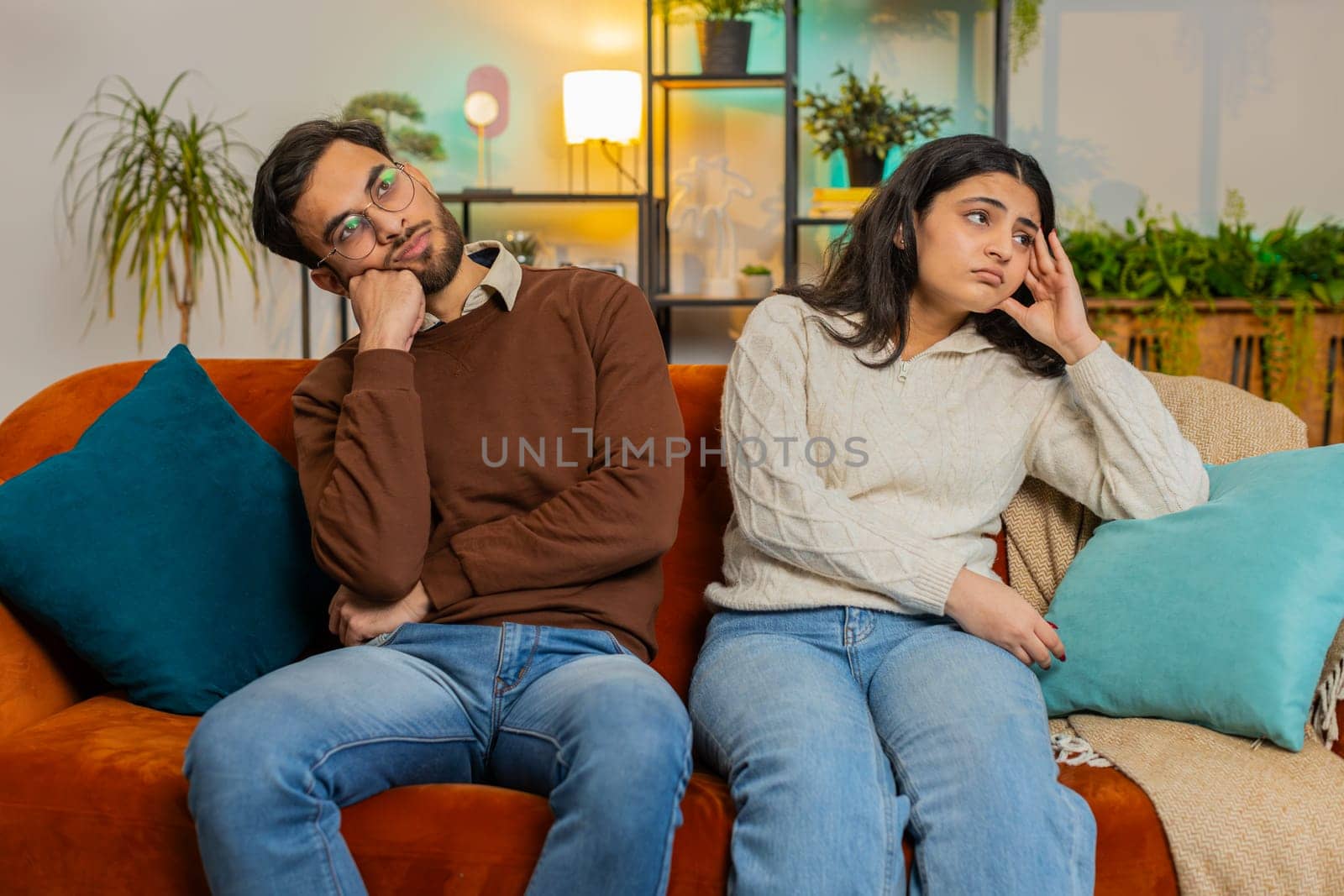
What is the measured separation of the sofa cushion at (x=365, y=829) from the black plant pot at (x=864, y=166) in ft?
9.28

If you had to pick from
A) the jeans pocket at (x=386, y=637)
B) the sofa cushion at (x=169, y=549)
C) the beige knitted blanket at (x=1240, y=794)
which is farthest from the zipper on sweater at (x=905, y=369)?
the sofa cushion at (x=169, y=549)

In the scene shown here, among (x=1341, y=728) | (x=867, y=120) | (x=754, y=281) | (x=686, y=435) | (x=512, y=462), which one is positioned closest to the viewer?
(x=1341, y=728)

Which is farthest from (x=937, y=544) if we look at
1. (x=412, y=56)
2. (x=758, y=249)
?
(x=412, y=56)

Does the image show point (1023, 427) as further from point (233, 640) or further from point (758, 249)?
point (758, 249)

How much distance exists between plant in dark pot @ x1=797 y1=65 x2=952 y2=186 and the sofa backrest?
2.14 meters

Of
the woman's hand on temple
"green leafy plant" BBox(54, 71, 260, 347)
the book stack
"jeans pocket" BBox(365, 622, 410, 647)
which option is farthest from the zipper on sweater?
"green leafy plant" BBox(54, 71, 260, 347)

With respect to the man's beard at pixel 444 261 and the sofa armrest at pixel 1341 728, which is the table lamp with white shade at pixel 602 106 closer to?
the man's beard at pixel 444 261

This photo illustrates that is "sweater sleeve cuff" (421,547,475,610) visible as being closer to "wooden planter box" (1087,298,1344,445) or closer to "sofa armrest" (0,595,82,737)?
"sofa armrest" (0,595,82,737)

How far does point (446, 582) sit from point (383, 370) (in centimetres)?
28

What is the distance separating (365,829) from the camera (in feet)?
4.23

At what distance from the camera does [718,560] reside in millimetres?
1833

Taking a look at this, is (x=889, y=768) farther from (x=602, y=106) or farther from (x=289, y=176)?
(x=602, y=106)

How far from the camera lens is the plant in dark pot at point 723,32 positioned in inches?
153

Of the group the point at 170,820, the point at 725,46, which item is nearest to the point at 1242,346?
the point at 725,46
